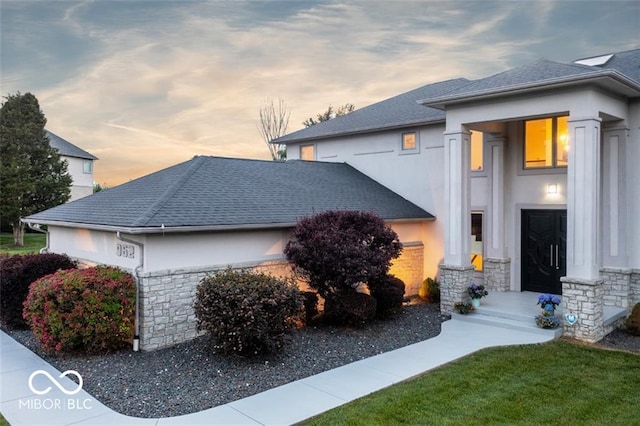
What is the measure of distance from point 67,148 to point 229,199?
3179cm

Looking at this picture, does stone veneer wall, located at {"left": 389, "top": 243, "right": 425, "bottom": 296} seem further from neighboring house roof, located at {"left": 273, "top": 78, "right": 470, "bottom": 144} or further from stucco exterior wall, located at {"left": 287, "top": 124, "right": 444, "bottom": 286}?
neighboring house roof, located at {"left": 273, "top": 78, "right": 470, "bottom": 144}

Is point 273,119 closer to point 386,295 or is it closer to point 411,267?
point 411,267

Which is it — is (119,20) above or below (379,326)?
above

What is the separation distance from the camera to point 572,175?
9.26 meters

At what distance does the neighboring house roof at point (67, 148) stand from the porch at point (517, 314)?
3396 centimetres

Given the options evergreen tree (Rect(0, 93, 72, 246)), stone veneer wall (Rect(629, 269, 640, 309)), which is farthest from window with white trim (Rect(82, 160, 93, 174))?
stone veneer wall (Rect(629, 269, 640, 309))

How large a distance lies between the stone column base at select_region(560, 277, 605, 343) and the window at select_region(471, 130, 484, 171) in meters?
4.85

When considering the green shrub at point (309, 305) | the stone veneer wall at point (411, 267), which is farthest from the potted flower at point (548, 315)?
the green shrub at point (309, 305)

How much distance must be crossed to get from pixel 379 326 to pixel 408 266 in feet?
12.4

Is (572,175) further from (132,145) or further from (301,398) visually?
(132,145)

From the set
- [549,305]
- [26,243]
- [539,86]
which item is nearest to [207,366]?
[549,305]

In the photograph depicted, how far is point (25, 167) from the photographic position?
89.5ft

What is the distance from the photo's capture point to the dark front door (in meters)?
11.9

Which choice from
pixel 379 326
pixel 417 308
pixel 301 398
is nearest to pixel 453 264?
pixel 417 308
